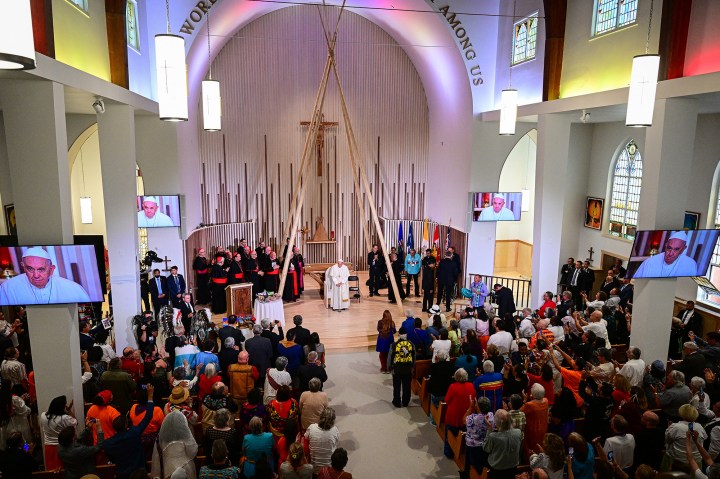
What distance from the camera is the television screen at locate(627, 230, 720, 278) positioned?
719cm

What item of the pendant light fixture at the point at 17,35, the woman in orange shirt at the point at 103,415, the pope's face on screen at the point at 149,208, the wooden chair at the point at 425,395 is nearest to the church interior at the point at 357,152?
the pendant light fixture at the point at 17,35

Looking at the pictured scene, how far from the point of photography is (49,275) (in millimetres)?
5531

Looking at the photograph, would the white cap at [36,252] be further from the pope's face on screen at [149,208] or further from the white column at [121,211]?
the pope's face on screen at [149,208]

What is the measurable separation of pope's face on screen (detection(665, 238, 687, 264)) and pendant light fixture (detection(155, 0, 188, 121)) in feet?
21.7

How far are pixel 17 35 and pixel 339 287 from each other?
9792 mm

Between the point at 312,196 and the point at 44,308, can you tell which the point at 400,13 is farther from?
the point at 44,308

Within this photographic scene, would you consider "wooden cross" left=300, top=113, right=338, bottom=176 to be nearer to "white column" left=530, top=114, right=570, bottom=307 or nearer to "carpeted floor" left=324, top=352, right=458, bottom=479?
"white column" left=530, top=114, right=570, bottom=307

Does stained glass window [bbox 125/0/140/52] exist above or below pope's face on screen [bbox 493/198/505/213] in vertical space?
above

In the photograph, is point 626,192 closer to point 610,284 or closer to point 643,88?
point 610,284

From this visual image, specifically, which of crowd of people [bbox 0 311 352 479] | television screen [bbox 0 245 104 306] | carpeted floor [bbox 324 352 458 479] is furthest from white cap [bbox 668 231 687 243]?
television screen [bbox 0 245 104 306]

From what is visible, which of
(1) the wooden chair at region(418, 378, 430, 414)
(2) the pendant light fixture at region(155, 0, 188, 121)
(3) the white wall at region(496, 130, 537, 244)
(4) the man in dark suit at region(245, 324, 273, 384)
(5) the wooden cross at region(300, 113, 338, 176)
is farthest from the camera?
(3) the white wall at region(496, 130, 537, 244)

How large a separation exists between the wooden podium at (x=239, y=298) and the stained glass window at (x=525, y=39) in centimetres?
751

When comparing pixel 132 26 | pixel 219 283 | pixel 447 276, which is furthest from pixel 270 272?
pixel 132 26

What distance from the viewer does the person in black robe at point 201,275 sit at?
38.3 ft
